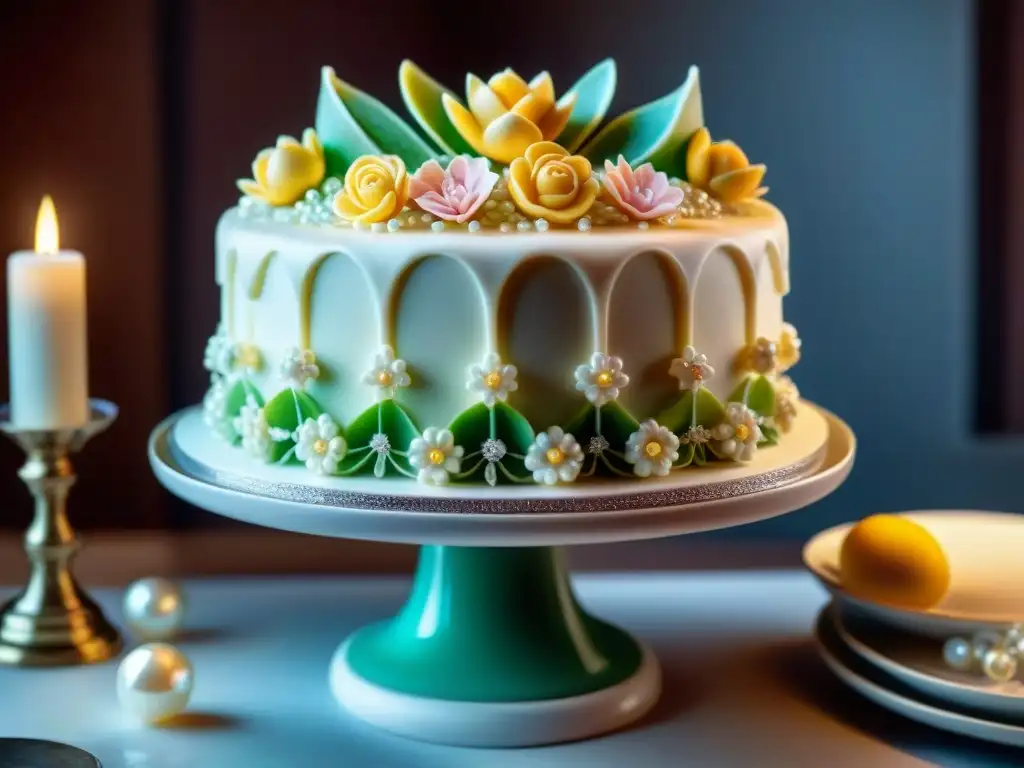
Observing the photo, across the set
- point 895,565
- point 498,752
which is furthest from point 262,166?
point 895,565

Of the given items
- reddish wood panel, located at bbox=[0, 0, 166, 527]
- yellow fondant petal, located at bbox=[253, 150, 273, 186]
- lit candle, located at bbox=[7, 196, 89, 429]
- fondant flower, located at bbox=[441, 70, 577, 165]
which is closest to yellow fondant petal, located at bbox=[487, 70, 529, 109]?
fondant flower, located at bbox=[441, 70, 577, 165]

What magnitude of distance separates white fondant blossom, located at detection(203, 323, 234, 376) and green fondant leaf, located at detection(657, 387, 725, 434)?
42 cm

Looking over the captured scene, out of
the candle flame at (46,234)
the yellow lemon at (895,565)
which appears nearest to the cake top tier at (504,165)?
the candle flame at (46,234)

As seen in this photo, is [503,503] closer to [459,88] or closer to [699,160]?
[699,160]

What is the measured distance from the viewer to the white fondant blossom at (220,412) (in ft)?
4.44

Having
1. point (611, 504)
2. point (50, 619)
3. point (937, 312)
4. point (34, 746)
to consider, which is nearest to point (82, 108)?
point (50, 619)

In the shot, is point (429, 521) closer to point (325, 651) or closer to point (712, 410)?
point (712, 410)

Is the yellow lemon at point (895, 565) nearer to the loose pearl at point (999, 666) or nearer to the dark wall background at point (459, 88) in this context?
the loose pearl at point (999, 666)

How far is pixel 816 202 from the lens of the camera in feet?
6.61

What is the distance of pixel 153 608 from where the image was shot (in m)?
1.57

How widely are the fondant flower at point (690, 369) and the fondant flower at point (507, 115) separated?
0.24m

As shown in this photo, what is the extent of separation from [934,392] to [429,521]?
1183 mm

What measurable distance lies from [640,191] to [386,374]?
284mm

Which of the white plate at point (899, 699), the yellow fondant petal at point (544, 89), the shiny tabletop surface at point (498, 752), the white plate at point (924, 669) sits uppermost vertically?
the yellow fondant petal at point (544, 89)
